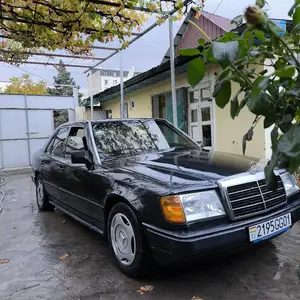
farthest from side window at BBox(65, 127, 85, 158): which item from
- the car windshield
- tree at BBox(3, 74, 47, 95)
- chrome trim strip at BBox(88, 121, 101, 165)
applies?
tree at BBox(3, 74, 47, 95)

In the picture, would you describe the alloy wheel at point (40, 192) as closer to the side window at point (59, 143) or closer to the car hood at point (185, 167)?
the side window at point (59, 143)

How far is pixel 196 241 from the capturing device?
2.42 meters

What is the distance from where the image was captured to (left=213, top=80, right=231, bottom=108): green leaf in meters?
1.06

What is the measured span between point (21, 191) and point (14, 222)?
307 cm

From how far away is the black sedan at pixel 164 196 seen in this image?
2.52 metres

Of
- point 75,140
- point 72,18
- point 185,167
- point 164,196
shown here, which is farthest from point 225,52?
point 72,18

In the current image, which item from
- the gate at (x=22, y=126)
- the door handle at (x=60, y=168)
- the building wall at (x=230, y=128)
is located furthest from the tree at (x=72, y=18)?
the gate at (x=22, y=126)

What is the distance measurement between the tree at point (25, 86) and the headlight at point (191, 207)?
3269cm

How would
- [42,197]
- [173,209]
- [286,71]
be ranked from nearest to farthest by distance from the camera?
[286,71] → [173,209] → [42,197]

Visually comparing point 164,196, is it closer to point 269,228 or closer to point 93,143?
point 269,228

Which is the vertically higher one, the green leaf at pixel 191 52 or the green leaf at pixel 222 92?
the green leaf at pixel 191 52

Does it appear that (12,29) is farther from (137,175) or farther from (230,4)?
(137,175)

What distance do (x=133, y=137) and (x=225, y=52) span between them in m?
3.19

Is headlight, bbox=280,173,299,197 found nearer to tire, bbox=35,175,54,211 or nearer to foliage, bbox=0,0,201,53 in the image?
foliage, bbox=0,0,201,53
